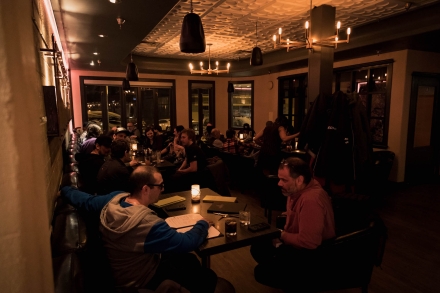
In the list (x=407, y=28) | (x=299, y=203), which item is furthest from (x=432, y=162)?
(x=299, y=203)

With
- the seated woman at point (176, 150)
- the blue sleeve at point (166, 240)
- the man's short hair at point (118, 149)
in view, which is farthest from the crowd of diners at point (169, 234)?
the seated woman at point (176, 150)

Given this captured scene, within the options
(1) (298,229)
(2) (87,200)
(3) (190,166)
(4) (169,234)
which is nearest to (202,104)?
(3) (190,166)

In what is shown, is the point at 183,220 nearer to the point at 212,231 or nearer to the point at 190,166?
the point at 212,231

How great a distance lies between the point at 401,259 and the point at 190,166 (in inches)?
117

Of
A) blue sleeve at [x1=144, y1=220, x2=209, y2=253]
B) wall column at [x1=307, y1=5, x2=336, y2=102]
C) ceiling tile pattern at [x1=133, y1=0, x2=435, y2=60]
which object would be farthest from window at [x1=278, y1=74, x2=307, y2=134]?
blue sleeve at [x1=144, y1=220, x2=209, y2=253]

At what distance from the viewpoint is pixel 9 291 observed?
2.10 ft

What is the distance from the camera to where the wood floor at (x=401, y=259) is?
110 inches

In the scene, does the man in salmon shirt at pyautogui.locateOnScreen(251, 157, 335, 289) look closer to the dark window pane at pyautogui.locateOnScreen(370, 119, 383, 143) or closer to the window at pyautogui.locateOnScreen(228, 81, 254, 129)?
the dark window pane at pyautogui.locateOnScreen(370, 119, 383, 143)

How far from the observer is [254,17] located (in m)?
5.29

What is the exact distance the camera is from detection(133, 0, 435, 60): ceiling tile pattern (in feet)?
15.1

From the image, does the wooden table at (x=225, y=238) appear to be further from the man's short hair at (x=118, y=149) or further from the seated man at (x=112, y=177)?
the man's short hair at (x=118, y=149)

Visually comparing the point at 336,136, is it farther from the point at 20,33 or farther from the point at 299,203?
the point at 20,33

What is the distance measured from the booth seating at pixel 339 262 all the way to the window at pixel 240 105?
927cm

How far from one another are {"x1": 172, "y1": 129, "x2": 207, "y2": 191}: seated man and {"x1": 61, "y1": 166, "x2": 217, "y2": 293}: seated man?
8.46 feet
